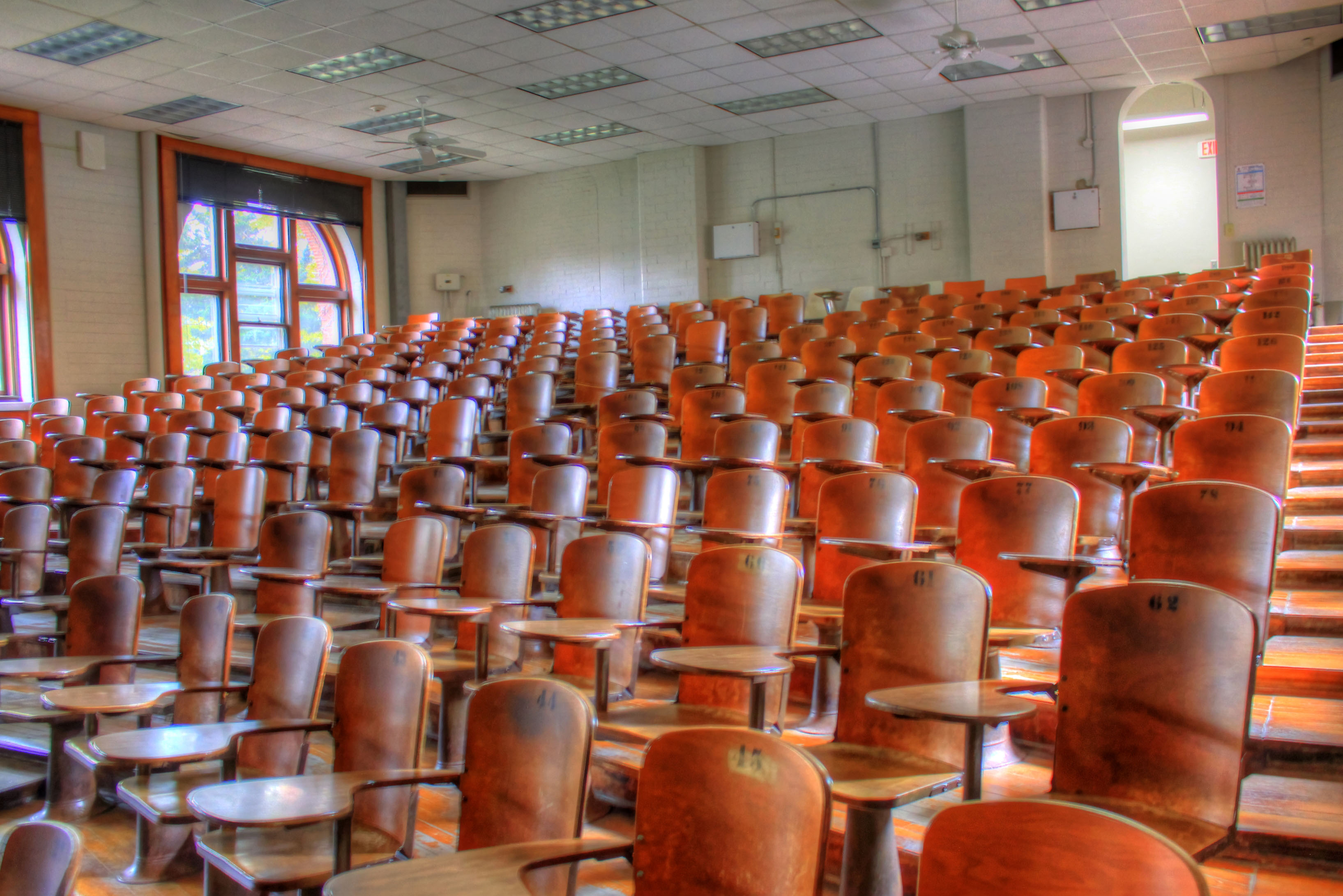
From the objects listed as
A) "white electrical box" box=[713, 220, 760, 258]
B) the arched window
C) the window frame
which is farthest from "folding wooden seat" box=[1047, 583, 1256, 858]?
the arched window

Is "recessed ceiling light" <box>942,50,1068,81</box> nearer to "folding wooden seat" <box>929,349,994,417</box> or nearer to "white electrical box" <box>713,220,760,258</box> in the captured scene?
"white electrical box" <box>713,220,760,258</box>

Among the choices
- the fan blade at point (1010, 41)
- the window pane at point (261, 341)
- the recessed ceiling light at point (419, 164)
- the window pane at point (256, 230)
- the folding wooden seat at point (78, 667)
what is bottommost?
the folding wooden seat at point (78, 667)

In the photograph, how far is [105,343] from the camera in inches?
394

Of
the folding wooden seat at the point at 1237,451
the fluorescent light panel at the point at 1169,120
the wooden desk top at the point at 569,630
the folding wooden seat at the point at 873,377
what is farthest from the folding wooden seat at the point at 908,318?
the fluorescent light panel at the point at 1169,120

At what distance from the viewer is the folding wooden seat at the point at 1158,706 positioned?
70.3 inches

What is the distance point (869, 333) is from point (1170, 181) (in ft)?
27.8

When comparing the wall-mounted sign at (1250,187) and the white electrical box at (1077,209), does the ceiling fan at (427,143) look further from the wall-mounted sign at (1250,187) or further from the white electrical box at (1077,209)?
the wall-mounted sign at (1250,187)

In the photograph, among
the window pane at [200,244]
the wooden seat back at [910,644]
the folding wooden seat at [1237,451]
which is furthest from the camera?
the window pane at [200,244]

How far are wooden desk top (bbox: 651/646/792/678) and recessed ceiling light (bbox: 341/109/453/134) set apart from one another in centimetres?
857

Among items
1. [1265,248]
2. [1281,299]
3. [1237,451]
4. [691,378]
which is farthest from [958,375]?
[1265,248]

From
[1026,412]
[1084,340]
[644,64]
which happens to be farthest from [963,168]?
[1026,412]

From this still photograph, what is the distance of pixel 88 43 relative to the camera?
25.1ft

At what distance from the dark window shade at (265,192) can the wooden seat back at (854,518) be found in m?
9.63

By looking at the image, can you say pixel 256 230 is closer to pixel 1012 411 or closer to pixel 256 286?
pixel 256 286
